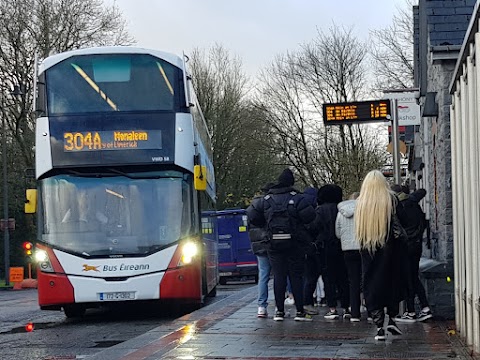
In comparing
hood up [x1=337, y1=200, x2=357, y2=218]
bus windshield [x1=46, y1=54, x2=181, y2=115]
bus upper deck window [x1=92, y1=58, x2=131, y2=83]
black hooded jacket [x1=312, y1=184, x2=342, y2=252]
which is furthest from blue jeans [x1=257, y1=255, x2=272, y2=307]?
bus upper deck window [x1=92, y1=58, x2=131, y2=83]

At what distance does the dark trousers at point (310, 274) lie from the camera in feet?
44.3

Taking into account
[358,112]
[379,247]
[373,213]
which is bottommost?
[379,247]

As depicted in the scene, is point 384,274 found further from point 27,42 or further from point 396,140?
point 27,42

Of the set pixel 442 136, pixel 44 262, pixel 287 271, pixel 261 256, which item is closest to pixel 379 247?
pixel 287 271

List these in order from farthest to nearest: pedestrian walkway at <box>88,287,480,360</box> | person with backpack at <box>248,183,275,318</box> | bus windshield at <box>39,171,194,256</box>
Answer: bus windshield at <box>39,171,194,256</box> < person with backpack at <box>248,183,275,318</box> < pedestrian walkway at <box>88,287,480,360</box>

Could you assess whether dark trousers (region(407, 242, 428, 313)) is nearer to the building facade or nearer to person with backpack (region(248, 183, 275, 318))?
the building facade

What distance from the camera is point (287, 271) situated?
12.4 metres

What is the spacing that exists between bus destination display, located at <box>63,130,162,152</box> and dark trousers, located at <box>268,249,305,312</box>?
3.93 meters

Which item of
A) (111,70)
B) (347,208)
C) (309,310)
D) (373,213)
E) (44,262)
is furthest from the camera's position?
(111,70)

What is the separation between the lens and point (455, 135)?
1003 centimetres

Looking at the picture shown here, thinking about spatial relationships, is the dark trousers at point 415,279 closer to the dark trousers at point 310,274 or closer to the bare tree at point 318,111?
the dark trousers at point 310,274

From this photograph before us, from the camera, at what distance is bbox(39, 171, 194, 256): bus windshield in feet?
50.1

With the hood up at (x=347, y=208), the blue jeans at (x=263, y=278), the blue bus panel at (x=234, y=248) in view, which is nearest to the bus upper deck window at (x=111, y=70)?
the blue jeans at (x=263, y=278)

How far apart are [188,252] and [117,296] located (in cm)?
136
